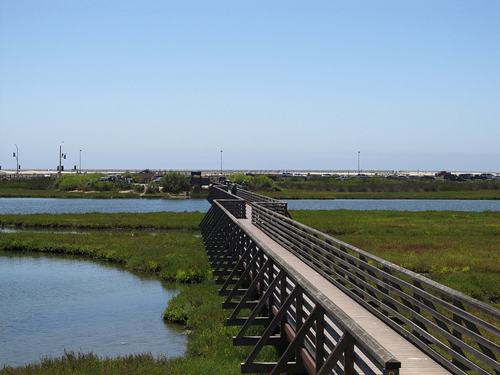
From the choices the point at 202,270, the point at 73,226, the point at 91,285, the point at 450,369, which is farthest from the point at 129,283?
the point at 73,226

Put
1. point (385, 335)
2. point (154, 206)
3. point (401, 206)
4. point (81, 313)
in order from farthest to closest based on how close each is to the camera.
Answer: point (401, 206) < point (154, 206) < point (81, 313) < point (385, 335)

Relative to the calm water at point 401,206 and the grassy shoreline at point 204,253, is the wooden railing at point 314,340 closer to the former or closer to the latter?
the grassy shoreline at point 204,253

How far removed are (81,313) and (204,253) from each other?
11.5 m

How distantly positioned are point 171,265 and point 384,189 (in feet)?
333

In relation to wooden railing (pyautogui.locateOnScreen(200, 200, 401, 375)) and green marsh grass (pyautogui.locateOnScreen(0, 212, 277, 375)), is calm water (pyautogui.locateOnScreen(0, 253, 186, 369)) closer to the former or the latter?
green marsh grass (pyautogui.locateOnScreen(0, 212, 277, 375))

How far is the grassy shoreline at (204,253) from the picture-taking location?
13742 millimetres

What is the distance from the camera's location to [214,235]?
29297 millimetres

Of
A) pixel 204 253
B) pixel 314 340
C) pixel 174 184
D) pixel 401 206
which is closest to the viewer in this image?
pixel 314 340

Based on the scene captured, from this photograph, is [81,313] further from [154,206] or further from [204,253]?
[154,206]

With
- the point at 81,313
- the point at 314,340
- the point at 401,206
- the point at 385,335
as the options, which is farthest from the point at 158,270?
the point at 401,206

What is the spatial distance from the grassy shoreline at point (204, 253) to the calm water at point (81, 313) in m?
0.90

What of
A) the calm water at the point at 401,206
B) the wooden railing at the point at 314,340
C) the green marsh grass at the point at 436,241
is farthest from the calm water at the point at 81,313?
the calm water at the point at 401,206

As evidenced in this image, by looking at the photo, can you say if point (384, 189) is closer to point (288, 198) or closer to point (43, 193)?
point (288, 198)

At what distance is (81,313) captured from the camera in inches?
821
